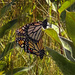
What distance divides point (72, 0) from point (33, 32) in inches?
17.8

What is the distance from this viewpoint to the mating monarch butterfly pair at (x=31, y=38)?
103 cm

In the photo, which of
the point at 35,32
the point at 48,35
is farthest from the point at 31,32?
the point at 48,35

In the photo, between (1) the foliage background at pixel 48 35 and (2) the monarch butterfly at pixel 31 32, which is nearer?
(1) the foliage background at pixel 48 35

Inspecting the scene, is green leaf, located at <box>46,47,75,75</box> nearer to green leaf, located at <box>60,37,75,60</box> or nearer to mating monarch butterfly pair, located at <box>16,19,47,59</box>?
green leaf, located at <box>60,37,75,60</box>

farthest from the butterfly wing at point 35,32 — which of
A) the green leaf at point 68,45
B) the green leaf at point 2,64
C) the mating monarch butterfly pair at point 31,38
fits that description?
the green leaf at point 68,45

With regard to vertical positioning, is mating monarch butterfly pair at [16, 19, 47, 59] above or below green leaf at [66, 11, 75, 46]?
below

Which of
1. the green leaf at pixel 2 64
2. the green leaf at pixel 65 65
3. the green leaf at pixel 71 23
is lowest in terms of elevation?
the green leaf at pixel 2 64

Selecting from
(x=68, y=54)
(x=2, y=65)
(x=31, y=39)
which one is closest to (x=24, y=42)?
(x=31, y=39)

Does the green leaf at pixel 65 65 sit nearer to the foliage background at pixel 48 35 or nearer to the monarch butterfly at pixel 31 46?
the foliage background at pixel 48 35

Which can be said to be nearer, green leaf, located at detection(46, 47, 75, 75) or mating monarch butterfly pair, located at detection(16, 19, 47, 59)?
green leaf, located at detection(46, 47, 75, 75)

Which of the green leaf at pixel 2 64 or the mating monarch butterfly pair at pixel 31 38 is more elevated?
the mating monarch butterfly pair at pixel 31 38

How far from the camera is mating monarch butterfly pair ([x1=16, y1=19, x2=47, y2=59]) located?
3.37 ft

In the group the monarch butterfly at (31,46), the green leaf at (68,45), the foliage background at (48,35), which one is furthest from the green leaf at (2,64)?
the green leaf at (68,45)

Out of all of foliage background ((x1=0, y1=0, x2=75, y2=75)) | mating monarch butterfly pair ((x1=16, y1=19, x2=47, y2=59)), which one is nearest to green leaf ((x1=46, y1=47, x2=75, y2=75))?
foliage background ((x1=0, y1=0, x2=75, y2=75))
